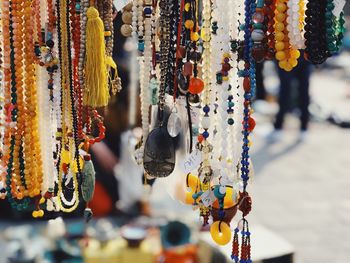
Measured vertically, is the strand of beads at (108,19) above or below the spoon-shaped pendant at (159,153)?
above

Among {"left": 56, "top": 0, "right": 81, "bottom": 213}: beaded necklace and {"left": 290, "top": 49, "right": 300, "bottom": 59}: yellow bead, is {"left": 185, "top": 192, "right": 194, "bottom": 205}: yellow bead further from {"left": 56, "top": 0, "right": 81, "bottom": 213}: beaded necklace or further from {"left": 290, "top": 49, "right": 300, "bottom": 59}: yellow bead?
{"left": 290, "top": 49, "right": 300, "bottom": 59}: yellow bead

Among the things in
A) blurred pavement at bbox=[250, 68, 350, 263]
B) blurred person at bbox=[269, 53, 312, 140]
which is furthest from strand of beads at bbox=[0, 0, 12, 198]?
blurred person at bbox=[269, 53, 312, 140]

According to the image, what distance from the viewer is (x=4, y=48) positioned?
137 cm

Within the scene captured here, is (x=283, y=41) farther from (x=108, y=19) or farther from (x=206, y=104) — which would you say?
(x=108, y=19)

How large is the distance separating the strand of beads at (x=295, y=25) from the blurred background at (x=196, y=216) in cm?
39

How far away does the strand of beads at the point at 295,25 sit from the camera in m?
1.24

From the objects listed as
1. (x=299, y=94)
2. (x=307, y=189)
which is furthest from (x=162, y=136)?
(x=299, y=94)

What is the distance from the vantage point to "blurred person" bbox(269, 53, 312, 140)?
5789 millimetres

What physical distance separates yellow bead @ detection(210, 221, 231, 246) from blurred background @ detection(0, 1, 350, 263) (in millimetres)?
177

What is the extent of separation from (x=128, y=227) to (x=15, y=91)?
179 cm

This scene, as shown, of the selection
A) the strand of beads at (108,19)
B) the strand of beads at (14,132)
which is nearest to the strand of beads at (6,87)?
the strand of beads at (14,132)

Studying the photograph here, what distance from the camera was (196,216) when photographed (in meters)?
3.11

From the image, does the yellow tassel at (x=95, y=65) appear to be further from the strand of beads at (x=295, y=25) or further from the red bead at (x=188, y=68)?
the strand of beads at (x=295, y=25)

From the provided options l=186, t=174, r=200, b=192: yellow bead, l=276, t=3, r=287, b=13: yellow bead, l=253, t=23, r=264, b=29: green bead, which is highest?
l=276, t=3, r=287, b=13: yellow bead
